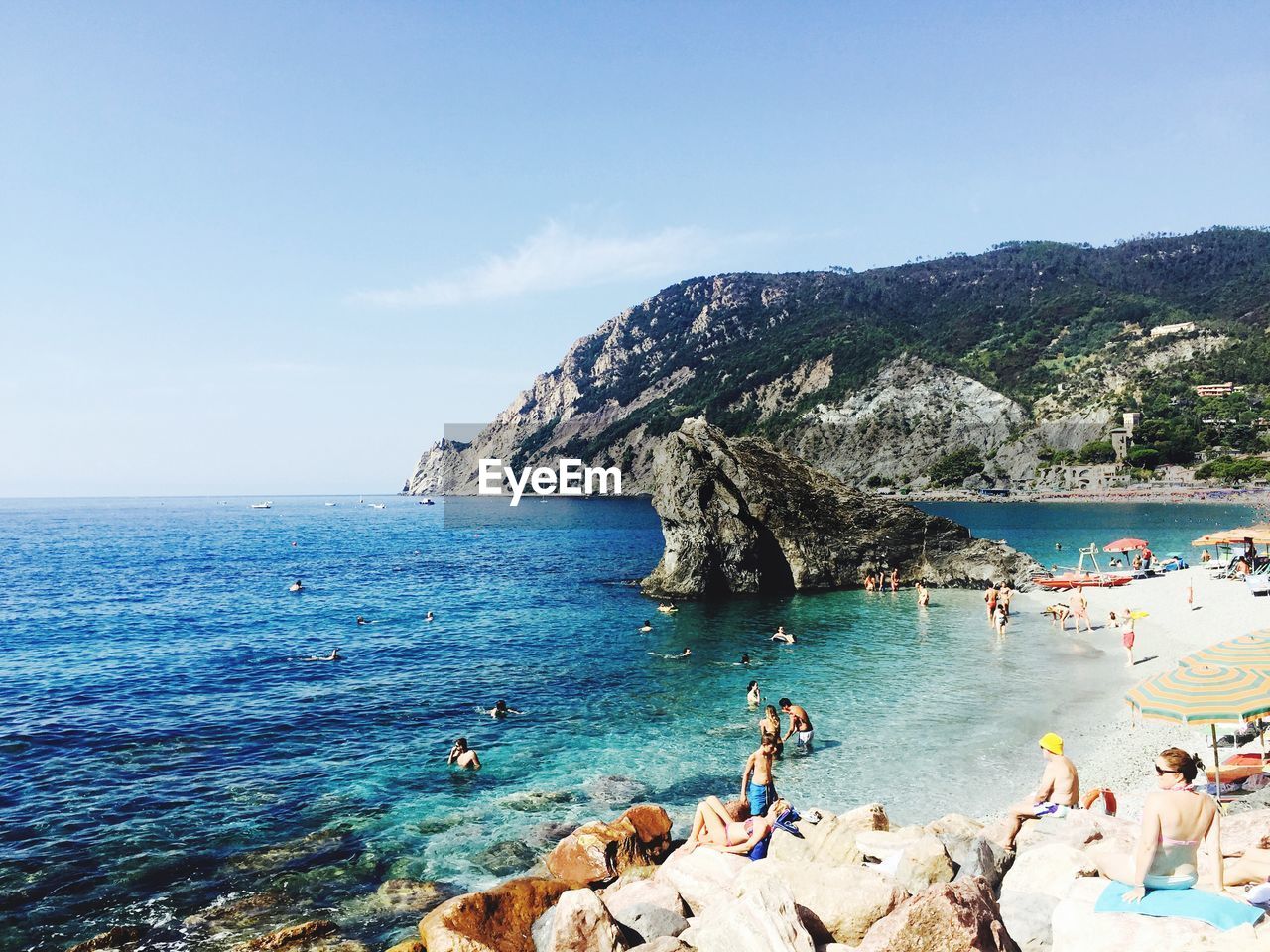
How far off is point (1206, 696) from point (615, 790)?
496 inches

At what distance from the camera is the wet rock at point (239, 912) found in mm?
12203

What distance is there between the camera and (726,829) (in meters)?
12.4

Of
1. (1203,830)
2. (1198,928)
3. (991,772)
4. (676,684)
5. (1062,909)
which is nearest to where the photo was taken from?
(1198,928)

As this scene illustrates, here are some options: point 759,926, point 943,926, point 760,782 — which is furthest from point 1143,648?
point 759,926

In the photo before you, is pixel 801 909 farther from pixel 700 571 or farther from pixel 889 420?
pixel 889 420

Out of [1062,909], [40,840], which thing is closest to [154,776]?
[40,840]

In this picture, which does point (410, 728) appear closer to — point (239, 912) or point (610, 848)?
point (239, 912)

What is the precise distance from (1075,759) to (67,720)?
3023 cm

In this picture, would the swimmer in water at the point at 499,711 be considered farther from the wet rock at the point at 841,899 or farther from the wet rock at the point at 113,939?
the wet rock at the point at 841,899

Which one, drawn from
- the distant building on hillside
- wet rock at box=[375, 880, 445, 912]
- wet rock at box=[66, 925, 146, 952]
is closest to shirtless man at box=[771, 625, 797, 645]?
wet rock at box=[375, 880, 445, 912]

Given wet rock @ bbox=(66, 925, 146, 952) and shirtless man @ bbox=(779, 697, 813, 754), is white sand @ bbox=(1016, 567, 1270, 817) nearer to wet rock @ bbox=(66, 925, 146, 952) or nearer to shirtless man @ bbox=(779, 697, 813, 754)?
shirtless man @ bbox=(779, 697, 813, 754)

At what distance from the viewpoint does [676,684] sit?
2806 cm

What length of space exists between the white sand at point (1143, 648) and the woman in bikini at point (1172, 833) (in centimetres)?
671

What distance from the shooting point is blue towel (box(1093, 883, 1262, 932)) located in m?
7.06
